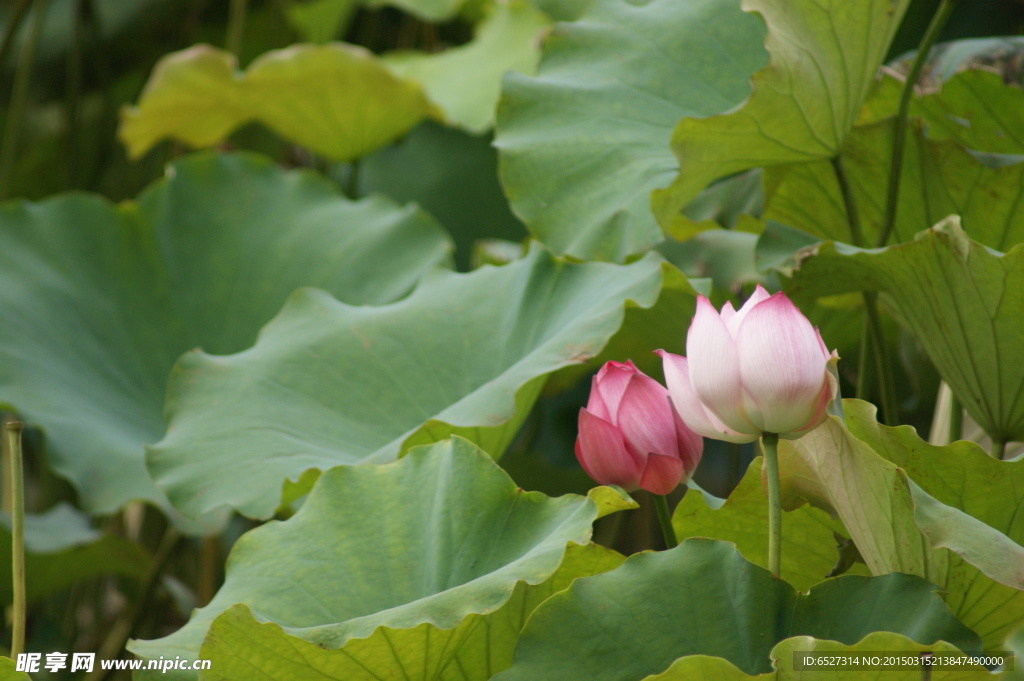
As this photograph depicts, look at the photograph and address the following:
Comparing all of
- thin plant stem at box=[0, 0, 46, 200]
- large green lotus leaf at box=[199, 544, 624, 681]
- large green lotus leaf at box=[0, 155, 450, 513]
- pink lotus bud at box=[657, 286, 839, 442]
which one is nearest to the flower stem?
pink lotus bud at box=[657, 286, 839, 442]

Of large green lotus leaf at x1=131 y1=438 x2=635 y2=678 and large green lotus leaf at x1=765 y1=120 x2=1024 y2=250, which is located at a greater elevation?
large green lotus leaf at x1=765 y1=120 x2=1024 y2=250

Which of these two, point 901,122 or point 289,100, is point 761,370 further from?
point 289,100

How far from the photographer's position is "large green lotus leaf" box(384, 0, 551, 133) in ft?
4.48

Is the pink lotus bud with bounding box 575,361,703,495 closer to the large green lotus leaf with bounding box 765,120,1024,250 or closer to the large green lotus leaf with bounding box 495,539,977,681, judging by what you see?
the large green lotus leaf with bounding box 495,539,977,681

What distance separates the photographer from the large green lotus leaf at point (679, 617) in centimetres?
45

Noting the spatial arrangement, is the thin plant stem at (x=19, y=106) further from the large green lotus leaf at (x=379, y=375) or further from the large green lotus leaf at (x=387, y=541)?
the large green lotus leaf at (x=387, y=541)

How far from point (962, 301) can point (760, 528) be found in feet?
0.61

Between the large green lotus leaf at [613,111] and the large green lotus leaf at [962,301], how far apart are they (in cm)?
20

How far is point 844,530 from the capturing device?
53cm

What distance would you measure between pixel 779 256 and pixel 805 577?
9.1 inches

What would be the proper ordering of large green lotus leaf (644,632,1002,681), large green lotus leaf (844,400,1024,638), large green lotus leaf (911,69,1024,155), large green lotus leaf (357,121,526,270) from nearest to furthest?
large green lotus leaf (644,632,1002,681)
large green lotus leaf (844,400,1024,638)
large green lotus leaf (911,69,1024,155)
large green lotus leaf (357,121,526,270)

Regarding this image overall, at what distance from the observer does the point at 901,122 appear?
698 millimetres

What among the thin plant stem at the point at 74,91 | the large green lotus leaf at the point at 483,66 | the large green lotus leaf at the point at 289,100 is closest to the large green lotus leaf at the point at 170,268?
the large green lotus leaf at the point at 289,100

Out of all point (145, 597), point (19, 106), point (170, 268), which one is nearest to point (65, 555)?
point (145, 597)
